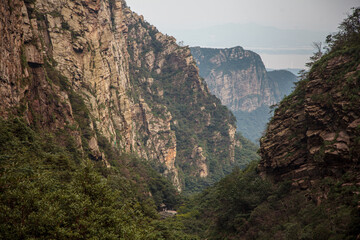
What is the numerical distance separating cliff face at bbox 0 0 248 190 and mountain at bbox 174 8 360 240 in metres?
34.8

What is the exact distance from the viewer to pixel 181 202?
3573 inches

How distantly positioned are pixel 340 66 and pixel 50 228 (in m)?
39.8

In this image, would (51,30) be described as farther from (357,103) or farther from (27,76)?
(357,103)

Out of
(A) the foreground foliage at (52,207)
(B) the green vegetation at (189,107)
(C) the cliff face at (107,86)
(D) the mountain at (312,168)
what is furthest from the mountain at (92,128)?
(D) the mountain at (312,168)

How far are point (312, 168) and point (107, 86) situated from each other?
69851 mm

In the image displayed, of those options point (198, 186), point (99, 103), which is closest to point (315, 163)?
point (99, 103)

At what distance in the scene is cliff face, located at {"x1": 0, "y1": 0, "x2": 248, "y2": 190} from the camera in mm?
44406

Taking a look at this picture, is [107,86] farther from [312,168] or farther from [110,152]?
[312,168]

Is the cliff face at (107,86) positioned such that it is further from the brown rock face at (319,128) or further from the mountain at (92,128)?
the brown rock face at (319,128)

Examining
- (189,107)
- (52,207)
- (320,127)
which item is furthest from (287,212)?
(189,107)

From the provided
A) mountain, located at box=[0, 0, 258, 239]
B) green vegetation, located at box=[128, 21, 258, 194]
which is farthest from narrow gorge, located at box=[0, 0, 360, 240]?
green vegetation, located at box=[128, 21, 258, 194]

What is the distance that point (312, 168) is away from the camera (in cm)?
3531

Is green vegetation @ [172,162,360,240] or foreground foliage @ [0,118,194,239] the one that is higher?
foreground foliage @ [0,118,194,239]

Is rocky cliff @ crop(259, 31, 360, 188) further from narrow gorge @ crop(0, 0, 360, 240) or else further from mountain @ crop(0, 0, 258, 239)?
mountain @ crop(0, 0, 258, 239)
